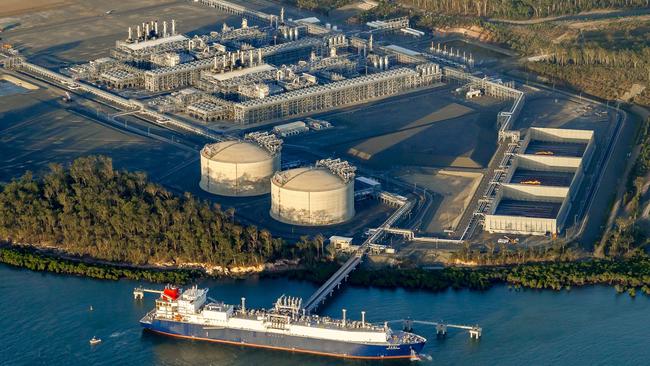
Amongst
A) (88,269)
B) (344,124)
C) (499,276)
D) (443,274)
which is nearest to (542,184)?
(499,276)

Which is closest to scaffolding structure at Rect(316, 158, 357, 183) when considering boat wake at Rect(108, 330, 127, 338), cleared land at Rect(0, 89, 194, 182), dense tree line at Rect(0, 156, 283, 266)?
dense tree line at Rect(0, 156, 283, 266)

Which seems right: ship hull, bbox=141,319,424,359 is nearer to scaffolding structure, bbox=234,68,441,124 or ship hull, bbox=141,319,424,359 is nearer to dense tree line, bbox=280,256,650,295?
dense tree line, bbox=280,256,650,295

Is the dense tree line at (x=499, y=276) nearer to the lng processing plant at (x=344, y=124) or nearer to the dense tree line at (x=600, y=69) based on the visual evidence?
the lng processing plant at (x=344, y=124)

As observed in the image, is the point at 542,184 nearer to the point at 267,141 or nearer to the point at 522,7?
the point at 267,141

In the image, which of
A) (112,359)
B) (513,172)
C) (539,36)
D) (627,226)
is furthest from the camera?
(539,36)

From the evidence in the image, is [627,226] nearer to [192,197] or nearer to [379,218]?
[379,218]

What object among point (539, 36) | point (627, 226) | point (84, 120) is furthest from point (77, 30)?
point (627, 226)

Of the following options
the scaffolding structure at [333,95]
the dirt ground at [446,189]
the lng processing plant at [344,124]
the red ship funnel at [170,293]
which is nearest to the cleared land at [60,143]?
the lng processing plant at [344,124]
